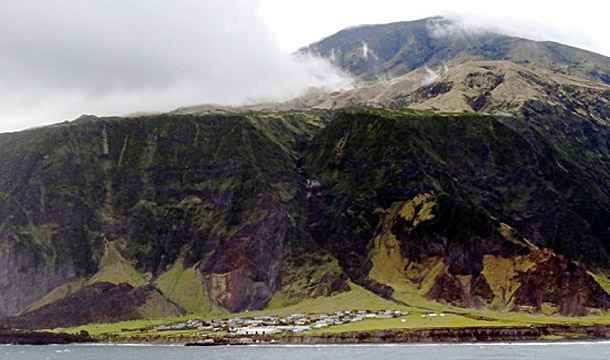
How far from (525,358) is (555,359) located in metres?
7.29

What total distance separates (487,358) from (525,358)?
8111 mm

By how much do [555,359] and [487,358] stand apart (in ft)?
46.4

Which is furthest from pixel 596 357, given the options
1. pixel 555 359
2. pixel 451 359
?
pixel 451 359

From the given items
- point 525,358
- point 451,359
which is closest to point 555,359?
point 525,358

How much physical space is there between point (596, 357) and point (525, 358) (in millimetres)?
15046

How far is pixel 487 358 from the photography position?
655 ft

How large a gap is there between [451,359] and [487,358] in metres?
7.78

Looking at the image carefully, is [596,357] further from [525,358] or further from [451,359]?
[451,359]

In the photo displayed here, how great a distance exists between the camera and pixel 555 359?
7657 inches

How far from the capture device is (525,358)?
199750 millimetres

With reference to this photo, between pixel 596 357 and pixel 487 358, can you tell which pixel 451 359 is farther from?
pixel 596 357

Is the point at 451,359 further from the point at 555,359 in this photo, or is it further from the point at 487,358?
the point at 555,359

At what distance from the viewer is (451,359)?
199 meters
